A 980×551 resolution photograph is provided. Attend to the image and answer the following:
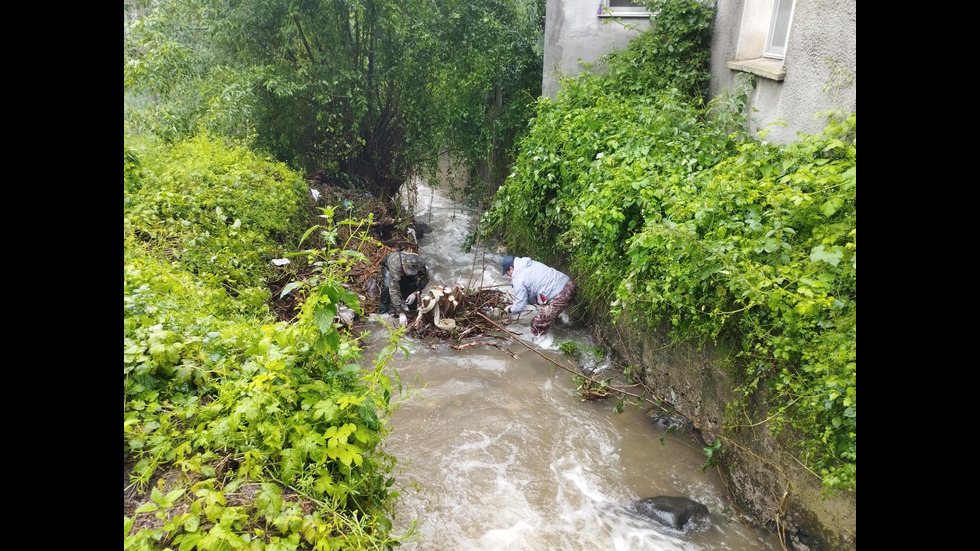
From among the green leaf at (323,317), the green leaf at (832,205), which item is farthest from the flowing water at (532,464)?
the green leaf at (832,205)

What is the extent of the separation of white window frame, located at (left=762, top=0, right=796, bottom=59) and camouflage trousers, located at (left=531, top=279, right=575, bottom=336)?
3.97 m

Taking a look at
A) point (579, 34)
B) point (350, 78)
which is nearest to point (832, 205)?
point (579, 34)

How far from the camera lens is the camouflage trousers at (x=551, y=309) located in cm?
723

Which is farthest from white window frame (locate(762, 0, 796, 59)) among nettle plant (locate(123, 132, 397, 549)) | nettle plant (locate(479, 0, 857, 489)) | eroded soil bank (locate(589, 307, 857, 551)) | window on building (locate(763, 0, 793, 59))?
nettle plant (locate(123, 132, 397, 549))

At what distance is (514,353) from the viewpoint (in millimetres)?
7020

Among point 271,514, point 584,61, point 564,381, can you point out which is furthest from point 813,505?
point 584,61

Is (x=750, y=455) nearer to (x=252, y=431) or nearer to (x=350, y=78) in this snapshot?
(x=252, y=431)

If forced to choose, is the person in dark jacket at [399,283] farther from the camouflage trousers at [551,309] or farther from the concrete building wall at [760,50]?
the concrete building wall at [760,50]

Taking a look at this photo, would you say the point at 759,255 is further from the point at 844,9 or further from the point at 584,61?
the point at 584,61

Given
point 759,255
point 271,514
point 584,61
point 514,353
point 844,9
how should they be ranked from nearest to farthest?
point 271,514, point 759,255, point 844,9, point 514,353, point 584,61

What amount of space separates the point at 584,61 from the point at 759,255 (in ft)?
23.0

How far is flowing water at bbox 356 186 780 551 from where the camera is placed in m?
4.10

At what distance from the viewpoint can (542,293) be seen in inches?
287

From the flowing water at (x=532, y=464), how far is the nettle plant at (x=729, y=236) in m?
1.00
